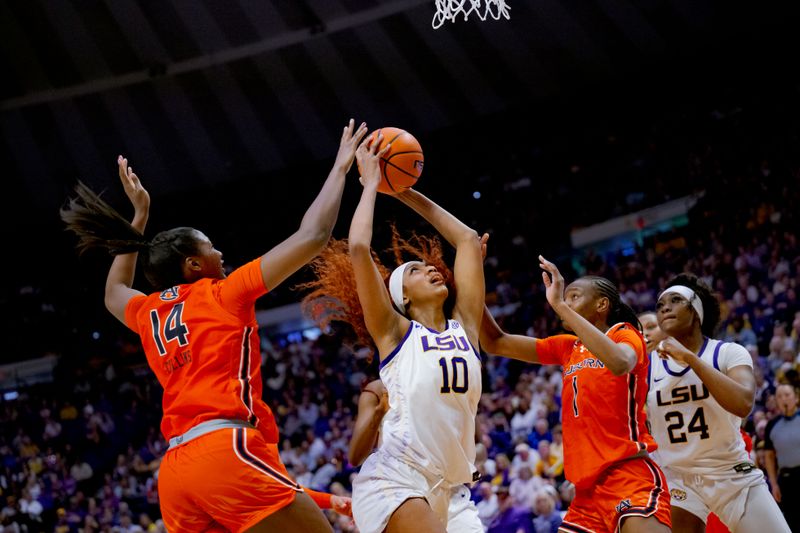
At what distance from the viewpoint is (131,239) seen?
13.5ft

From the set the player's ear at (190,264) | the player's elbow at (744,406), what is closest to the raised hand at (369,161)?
the player's ear at (190,264)

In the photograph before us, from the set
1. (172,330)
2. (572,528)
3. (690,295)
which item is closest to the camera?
(172,330)

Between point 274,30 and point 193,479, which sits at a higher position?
point 274,30

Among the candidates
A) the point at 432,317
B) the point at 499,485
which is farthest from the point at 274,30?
the point at 432,317

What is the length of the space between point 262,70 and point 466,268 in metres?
Answer: 13.8

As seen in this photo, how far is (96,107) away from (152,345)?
15.3 m

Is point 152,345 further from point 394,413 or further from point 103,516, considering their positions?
point 103,516

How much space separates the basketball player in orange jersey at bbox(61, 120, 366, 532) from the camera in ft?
11.1

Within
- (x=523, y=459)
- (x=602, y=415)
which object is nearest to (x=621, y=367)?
(x=602, y=415)

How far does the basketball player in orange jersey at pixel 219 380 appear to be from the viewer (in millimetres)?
3369

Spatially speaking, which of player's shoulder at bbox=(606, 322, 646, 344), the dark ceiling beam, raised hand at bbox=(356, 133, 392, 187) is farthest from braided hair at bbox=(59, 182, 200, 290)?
the dark ceiling beam

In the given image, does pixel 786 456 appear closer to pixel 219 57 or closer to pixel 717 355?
pixel 717 355

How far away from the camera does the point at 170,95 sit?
57.7 feet

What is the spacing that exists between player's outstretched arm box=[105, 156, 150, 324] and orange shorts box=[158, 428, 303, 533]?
0.94m
